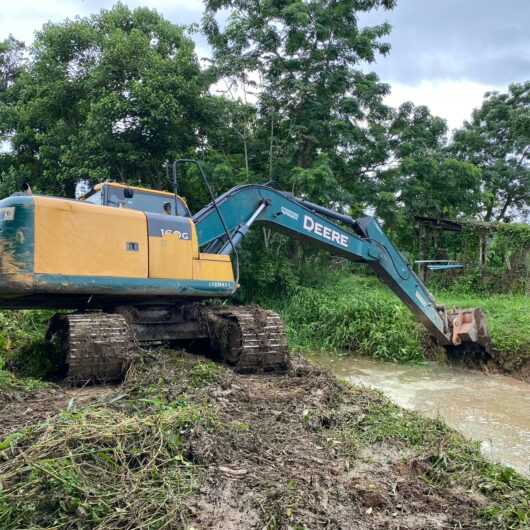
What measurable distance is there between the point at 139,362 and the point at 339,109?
10.5 meters

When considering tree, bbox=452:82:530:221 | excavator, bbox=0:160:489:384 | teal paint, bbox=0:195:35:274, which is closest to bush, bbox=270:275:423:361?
excavator, bbox=0:160:489:384

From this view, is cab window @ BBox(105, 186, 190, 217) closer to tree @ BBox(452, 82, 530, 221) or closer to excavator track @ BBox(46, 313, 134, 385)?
excavator track @ BBox(46, 313, 134, 385)

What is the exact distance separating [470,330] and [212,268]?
183 inches

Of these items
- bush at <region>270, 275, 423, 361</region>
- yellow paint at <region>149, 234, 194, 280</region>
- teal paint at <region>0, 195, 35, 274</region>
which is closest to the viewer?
teal paint at <region>0, 195, 35, 274</region>

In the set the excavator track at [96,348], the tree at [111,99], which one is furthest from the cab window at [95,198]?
the tree at [111,99]

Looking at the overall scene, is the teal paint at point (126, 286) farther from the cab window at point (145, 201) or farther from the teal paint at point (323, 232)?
the cab window at point (145, 201)

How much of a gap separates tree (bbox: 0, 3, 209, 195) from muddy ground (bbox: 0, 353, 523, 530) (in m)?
9.72

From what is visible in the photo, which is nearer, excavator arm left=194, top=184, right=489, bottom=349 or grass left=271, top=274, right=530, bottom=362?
excavator arm left=194, top=184, right=489, bottom=349

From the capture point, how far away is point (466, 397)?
704 cm

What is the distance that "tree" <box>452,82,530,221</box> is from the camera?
22.4m

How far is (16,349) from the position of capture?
22.6 ft

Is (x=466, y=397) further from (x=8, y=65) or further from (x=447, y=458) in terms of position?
(x=8, y=65)

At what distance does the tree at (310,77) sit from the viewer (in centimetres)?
1402

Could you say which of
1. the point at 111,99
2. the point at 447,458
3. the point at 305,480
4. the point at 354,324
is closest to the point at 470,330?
the point at 354,324
